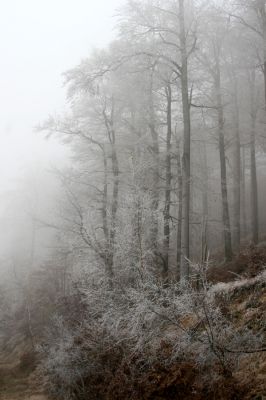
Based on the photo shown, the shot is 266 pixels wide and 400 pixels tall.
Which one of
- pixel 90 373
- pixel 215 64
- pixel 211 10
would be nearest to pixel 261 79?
pixel 215 64

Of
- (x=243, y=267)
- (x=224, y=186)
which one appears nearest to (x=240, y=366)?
(x=243, y=267)

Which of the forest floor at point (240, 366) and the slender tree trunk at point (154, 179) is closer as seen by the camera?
the forest floor at point (240, 366)

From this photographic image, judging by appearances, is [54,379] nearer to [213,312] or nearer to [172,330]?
[172,330]

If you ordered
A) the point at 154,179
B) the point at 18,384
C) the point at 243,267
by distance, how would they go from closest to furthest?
the point at 243,267
the point at 154,179
the point at 18,384

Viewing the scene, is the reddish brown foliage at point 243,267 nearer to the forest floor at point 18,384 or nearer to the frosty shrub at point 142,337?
Result: the frosty shrub at point 142,337

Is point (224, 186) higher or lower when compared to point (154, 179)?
lower

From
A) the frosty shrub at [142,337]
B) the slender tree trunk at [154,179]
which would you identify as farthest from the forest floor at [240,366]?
the slender tree trunk at [154,179]

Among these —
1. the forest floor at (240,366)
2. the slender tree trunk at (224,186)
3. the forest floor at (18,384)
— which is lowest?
the forest floor at (18,384)

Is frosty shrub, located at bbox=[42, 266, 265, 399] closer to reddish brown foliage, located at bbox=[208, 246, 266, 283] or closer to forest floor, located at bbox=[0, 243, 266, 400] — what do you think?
forest floor, located at bbox=[0, 243, 266, 400]

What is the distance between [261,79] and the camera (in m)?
19.7

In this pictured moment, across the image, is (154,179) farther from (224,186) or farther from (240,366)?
(240,366)

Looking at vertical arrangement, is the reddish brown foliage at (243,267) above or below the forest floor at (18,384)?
above

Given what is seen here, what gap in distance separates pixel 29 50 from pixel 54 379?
134 m

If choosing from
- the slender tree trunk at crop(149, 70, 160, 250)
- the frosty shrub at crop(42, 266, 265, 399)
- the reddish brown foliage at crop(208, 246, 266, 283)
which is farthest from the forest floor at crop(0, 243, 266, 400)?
the slender tree trunk at crop(149, 70, 160, 250)
